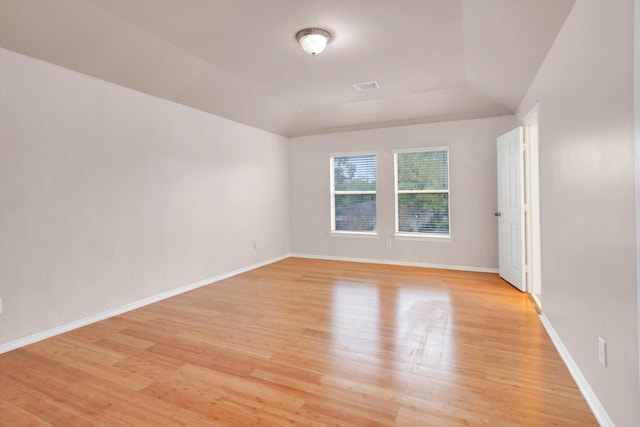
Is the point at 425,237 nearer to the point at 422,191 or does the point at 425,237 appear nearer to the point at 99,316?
the point at 422,191

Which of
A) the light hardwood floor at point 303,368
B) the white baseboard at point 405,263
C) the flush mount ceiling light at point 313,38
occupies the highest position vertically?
the flush mount ceiling light at point 313,38

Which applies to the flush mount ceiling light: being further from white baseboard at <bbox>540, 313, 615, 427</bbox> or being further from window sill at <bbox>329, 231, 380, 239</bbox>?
window sill at <bbox>329, 231, 380, 239</bbox>

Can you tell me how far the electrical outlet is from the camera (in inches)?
69.1

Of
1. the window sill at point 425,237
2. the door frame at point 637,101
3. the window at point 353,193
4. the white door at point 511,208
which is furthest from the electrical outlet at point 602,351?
the window at point 353,193

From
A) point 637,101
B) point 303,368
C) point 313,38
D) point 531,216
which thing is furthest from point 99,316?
point 531,216

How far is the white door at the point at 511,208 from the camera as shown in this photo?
4141mm

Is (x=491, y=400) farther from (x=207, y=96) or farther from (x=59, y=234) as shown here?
(x=207, y=96)

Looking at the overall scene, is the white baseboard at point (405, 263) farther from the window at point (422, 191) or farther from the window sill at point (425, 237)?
the window at point (422, 191)

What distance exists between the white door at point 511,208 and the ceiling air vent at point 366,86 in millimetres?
1919

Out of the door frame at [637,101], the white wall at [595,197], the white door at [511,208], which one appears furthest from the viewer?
the white door at [511,208]

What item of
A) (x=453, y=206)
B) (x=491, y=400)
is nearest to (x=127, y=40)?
(x=491, y=400)

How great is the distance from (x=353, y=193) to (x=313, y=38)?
12.0 feet

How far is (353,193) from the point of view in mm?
6402

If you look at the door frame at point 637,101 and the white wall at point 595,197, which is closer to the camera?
the door frame at point 637,101
